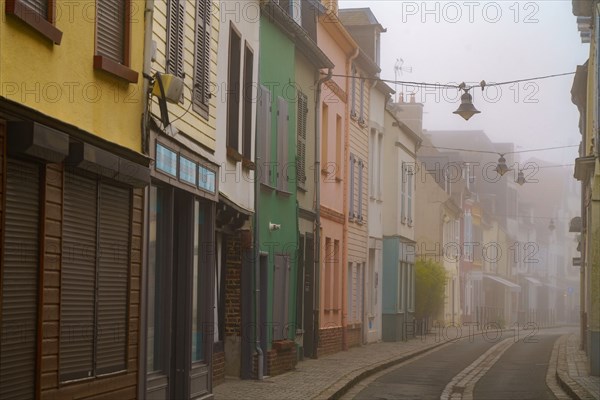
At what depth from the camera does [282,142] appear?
21.5 meters

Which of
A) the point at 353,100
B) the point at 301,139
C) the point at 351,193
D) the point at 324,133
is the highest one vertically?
the point at 353,100

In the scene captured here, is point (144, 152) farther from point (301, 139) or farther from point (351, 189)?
point (351, 189)

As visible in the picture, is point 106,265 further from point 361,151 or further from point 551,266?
point 551,266

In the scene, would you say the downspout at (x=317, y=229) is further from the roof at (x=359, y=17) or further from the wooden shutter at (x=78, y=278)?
the wooden shutter at (x=78, y=278)

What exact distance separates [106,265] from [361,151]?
21.3 metres

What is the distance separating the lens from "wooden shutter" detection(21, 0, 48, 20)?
30.0 ft

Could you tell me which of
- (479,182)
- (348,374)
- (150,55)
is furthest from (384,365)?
(479,182)

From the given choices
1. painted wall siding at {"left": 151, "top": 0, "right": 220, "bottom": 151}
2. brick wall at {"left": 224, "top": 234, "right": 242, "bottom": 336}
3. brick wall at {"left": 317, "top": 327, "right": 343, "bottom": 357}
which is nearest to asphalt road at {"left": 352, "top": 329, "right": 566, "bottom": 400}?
brick wall at {"left": 317, "top": 327, "right": 343, "bottom": 357}

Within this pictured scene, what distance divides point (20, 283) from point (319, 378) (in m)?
11.0

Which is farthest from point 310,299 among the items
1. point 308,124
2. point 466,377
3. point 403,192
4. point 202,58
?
point 403,192

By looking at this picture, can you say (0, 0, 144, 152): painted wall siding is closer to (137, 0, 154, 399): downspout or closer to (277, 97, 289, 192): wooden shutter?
(137, 0, 154, 399): downspout

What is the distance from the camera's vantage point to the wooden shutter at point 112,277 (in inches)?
432

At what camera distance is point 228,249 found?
18656 mm

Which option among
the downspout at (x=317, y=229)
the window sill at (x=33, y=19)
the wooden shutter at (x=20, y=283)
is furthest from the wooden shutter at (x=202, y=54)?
the downspout at (x=317, y=229)
